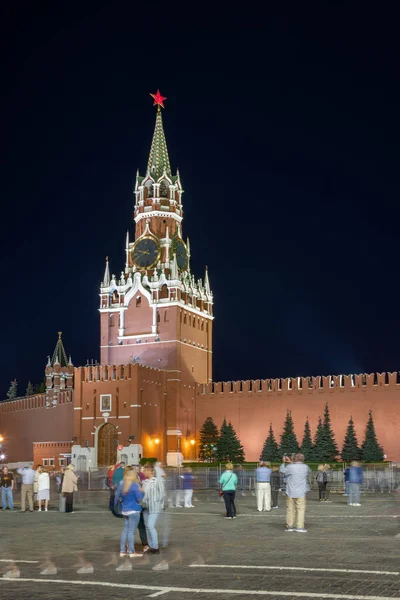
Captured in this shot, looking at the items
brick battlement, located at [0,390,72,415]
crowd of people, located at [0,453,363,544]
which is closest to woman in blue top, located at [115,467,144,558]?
crowd of people, located at [0,453,363,544]

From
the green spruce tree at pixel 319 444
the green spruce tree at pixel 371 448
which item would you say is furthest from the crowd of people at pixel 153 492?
the green spruce tree at pixel 319 444

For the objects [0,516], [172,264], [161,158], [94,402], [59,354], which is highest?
[161,158]

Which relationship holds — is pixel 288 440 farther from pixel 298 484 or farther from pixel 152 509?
pixel 152 509

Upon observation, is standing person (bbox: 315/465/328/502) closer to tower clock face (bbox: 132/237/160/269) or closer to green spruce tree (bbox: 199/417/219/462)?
green spruce tree (bbox: 199/417/219/462)

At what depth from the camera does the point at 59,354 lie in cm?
6381

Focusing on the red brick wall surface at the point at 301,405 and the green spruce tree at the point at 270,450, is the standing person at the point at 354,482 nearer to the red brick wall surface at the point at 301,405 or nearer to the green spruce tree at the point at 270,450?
the red brick wall surface at the point at 301,405

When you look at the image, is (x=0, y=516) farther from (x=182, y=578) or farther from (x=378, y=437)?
(x=378, y=437)

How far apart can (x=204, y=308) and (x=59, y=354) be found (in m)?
11.8

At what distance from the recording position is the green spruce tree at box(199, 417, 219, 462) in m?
54.8

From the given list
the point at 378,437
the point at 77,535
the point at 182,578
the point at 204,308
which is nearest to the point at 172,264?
the point at 204,308

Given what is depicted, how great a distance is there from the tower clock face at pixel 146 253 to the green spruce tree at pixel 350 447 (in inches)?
Result: 796

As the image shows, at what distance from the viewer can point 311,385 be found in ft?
175

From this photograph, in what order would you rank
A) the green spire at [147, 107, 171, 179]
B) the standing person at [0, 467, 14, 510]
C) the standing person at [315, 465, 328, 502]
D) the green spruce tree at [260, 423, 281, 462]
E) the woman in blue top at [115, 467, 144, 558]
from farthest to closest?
the green spire at [147, 107, 171, 179] < the green spruce tree at [260, 423, 281, 462] < the standing person at [315, 465, 328, 502] < the standing person at [0, 467, 14, 510] < the woman in blue top at [115, 467, 144, 558]

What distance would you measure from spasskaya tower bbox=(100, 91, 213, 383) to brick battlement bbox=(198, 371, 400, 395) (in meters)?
3.06
